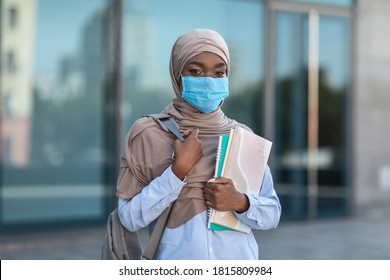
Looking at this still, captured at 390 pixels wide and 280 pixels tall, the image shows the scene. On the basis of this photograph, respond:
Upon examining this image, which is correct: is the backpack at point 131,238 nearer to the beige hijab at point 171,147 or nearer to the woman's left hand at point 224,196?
the beige hijab at point 171,147

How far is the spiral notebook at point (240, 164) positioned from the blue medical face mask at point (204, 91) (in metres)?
0.12

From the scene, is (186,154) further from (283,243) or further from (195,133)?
(283,243)

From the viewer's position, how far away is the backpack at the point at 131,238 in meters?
1.99

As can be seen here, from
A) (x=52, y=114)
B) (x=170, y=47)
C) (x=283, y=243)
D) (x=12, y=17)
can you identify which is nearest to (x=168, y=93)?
(x=170, y=47)

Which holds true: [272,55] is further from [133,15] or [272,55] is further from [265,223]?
[265,223]

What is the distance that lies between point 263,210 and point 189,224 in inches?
8.8

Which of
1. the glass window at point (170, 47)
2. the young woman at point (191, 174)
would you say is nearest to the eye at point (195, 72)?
the young woman at point (191, 174)

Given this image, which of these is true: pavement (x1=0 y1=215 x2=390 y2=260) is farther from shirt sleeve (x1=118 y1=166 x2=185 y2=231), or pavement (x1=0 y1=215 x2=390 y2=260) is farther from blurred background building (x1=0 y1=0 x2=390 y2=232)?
shirt sleeve (x1=118 y1=166 x2=185 y2=231)

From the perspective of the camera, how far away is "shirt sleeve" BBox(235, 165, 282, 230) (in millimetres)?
1954

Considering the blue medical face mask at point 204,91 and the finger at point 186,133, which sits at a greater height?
the blue medical face mask at point 204,91

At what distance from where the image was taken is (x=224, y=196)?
1927 mm

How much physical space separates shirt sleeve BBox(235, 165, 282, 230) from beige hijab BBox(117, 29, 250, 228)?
0.13 m

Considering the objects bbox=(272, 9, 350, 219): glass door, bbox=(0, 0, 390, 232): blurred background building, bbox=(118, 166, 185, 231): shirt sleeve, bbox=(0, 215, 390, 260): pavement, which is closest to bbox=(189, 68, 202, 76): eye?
bbox=(118, 166, 185, 231): shirt sleeve
